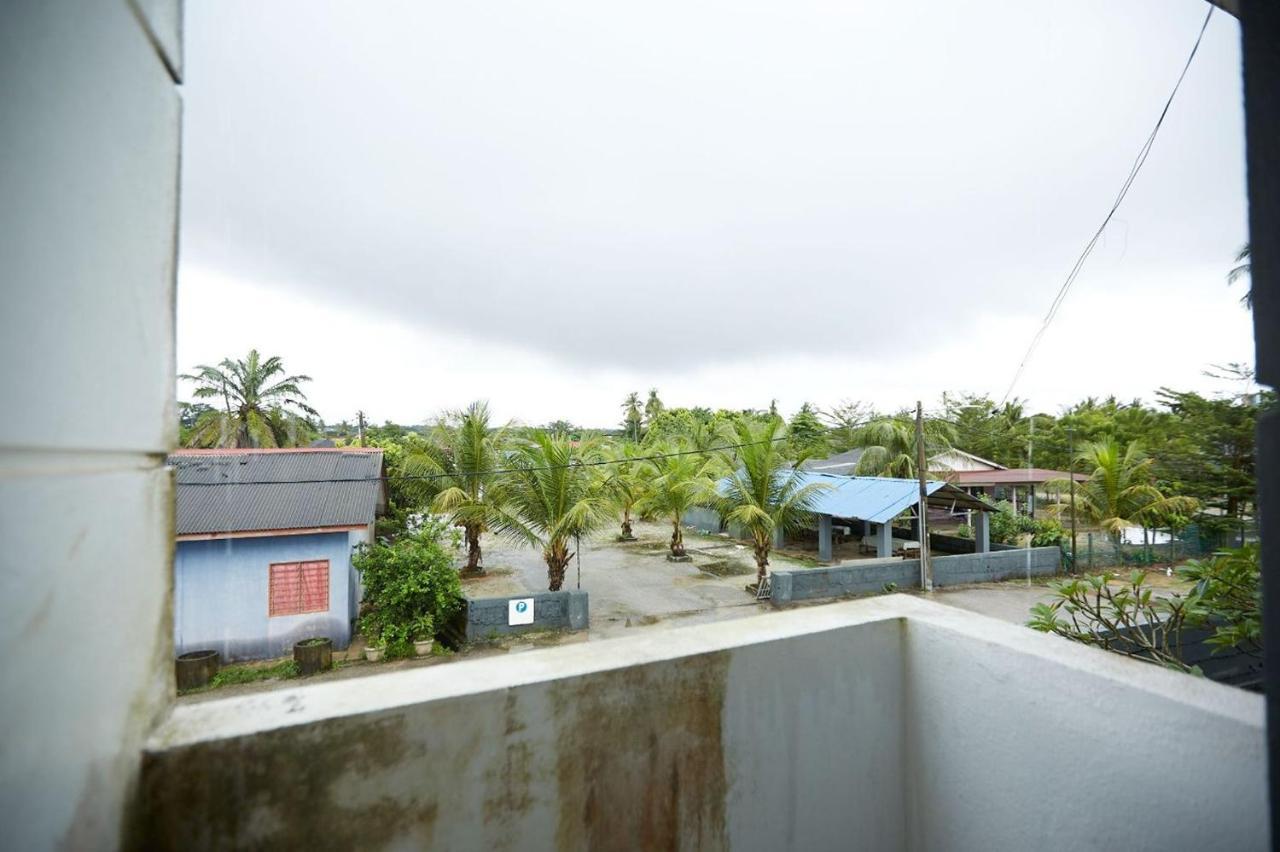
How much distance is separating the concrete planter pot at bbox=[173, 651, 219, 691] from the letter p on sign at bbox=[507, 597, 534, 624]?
402 cm

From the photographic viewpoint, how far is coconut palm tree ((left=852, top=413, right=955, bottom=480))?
63.1 feet

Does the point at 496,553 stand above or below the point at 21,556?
below

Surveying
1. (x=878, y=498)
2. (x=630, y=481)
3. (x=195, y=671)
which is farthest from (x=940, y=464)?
(x=195, y=671)

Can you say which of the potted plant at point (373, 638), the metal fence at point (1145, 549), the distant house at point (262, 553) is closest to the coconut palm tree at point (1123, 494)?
the metal fence at point (1145, 549)

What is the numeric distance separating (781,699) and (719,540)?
57.7 feet

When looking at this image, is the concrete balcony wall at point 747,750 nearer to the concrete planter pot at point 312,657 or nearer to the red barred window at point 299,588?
the concrete planter pot at point 312,657

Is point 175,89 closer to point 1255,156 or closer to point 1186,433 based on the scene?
point 1255,156

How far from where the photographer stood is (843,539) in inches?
707

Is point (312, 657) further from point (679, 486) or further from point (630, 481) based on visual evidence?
point (630, 481)

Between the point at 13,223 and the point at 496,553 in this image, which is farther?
the point at 496,553

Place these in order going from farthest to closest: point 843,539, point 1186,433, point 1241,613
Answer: point 843,539, point 1186,433, point 1241,613

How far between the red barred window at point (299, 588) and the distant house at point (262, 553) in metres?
0.01

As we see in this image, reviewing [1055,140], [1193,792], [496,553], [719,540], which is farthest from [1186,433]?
[496,553]

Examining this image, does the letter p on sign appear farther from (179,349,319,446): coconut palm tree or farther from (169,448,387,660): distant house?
(179,349,319,446): coconut palm tree
